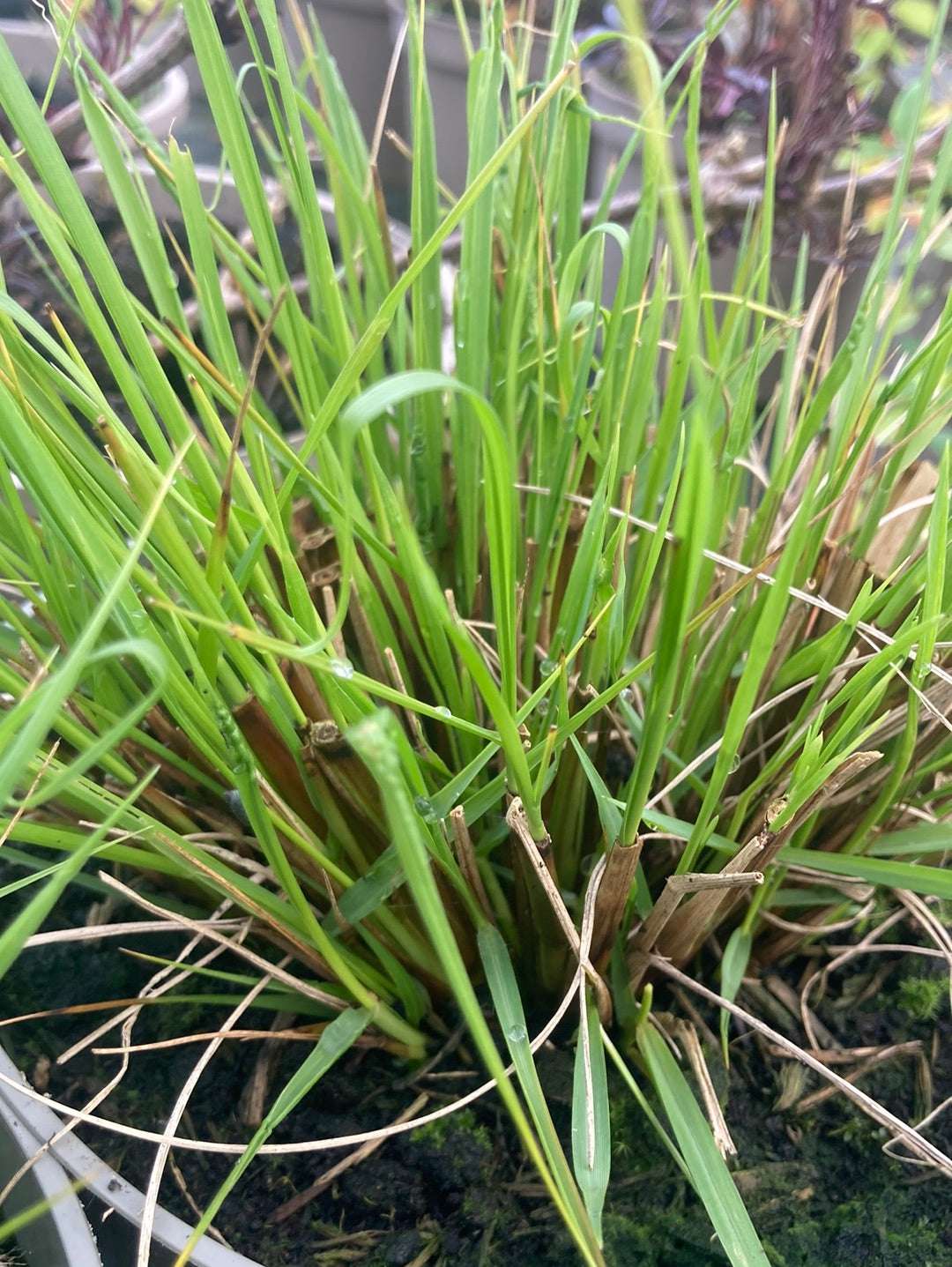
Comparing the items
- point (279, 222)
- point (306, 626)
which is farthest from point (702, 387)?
point (279, 222)

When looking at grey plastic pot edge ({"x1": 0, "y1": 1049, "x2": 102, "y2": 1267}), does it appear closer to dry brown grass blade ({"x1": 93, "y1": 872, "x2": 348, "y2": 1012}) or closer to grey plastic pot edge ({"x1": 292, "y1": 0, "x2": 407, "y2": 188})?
dry brown grass blade ({"x1": 93, "y1": 872, "x2": 348, "y2": 1012})

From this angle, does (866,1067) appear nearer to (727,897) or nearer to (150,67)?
(727,897)

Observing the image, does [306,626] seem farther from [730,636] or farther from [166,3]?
[166,3]

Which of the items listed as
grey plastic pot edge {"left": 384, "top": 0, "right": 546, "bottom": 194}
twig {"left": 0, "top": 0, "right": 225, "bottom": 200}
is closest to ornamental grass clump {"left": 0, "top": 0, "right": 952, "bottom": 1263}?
twig {"left": 0, "top": 0, "right": 225, "bottom": 200}

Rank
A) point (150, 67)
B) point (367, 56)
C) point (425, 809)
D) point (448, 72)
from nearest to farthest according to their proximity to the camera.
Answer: point (425, 809)
point (150, 67)
point (448, 72)
point (367, 56)

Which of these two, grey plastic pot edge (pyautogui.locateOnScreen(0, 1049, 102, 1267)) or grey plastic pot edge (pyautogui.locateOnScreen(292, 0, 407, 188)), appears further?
grey plastic pot edge (pyautogui.locateOnScreen(292, 0, 407, 188))

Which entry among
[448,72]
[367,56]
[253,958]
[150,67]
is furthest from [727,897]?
[367,56]

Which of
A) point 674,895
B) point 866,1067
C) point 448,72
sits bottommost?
point 866,1067

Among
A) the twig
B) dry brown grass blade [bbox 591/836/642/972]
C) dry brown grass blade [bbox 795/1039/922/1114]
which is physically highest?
the twig
